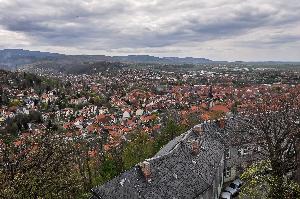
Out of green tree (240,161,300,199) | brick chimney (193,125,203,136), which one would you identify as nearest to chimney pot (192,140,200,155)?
brick chimney (193,125,203,136)

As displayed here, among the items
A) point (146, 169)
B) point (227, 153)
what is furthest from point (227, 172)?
point (146, 169)

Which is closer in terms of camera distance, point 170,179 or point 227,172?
point 170,179

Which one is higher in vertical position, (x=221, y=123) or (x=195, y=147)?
(x=195, y=147)

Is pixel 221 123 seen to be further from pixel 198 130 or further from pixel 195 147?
pixel 195 147

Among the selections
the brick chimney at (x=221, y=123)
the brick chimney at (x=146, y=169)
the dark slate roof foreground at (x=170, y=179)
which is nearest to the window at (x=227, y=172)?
the brick chimney at (x=221, y=123)

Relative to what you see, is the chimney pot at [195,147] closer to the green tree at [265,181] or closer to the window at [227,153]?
the window at [227,153]

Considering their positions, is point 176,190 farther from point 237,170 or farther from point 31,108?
point 31,108

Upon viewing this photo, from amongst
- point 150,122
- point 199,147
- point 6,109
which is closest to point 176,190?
point 199,147

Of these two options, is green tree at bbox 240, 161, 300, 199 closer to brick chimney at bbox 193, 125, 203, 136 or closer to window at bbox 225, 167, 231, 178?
brick chimney at bbox 193, 125, 203, 136
